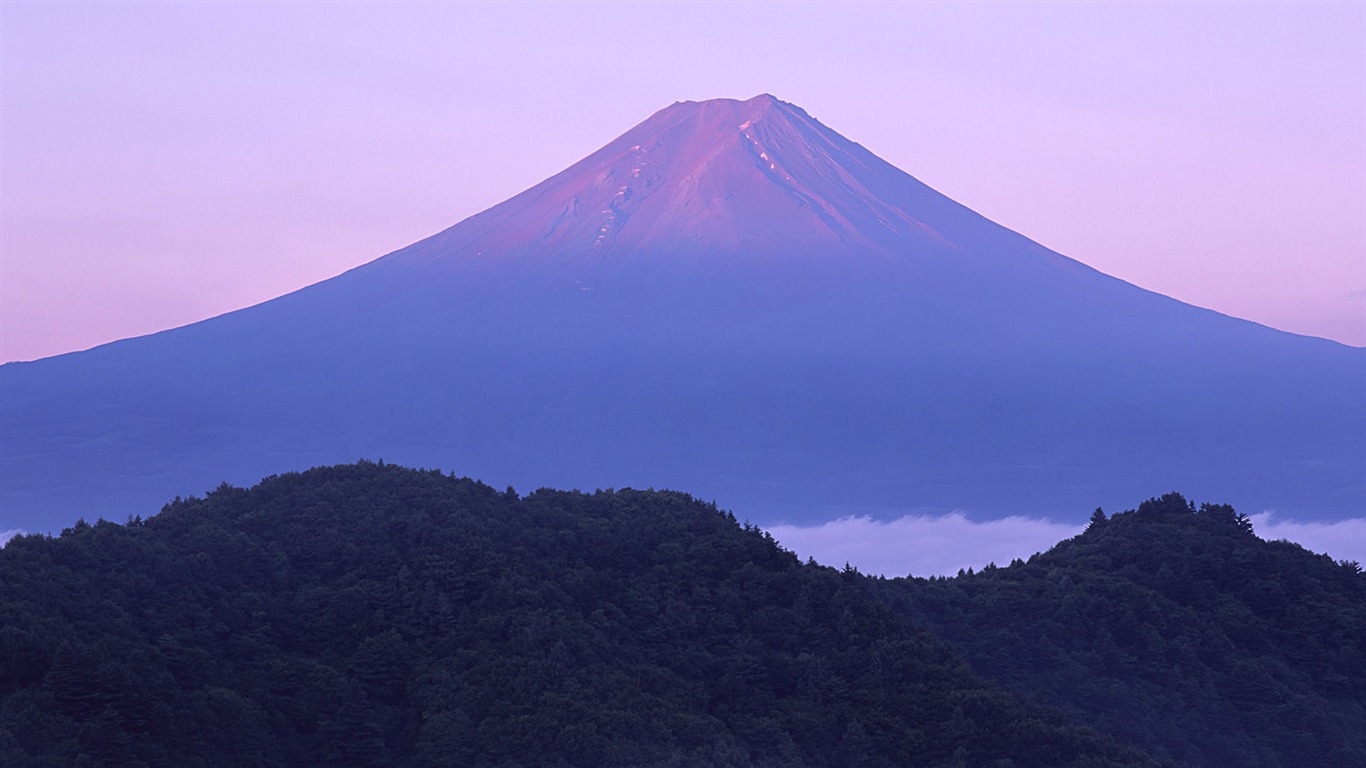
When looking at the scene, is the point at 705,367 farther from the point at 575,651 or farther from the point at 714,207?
the point at 575,651

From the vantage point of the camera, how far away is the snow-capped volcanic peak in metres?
112

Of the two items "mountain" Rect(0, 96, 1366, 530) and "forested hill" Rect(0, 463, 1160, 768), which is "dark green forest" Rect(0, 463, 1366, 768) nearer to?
"forested hill" Rect(0, 463, 1160, 768)

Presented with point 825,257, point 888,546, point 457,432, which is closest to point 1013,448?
point 825,257

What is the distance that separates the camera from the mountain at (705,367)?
109938 millimetres

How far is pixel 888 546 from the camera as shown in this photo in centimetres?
8844

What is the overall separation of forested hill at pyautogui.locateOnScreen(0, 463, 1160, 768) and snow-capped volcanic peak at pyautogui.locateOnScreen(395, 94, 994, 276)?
8485 cm

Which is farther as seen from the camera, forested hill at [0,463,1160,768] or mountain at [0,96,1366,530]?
mountain at [0,96,1366,530]

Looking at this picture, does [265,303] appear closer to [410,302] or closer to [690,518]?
[410,302]

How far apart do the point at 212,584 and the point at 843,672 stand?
9507 mm

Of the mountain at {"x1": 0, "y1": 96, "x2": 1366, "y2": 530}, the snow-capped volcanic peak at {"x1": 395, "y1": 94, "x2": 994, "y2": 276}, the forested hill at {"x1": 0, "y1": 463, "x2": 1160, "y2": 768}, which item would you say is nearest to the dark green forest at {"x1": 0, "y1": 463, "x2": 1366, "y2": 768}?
the forested hill at {"x1": 0, "y1": 463, "x2": 1160, "y2": 768}

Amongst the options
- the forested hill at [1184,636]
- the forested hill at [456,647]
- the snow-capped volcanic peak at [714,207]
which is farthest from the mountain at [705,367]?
the forested hill at [456,647]

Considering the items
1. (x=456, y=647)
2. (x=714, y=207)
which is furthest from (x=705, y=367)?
(x=456, y=647)

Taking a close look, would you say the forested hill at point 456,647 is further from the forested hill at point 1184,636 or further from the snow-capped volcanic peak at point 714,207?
the snow-capped volcanic peak at point 714,207

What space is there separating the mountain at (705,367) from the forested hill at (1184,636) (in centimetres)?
7484
